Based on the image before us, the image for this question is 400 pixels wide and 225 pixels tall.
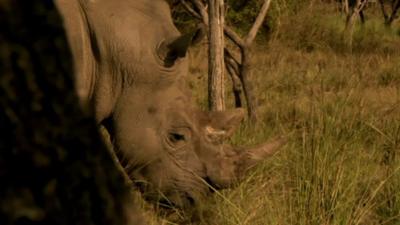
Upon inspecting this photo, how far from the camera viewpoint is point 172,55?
15.6 ft

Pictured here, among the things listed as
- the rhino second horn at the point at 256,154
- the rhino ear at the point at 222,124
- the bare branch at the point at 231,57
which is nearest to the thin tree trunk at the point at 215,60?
the rhino ear at the point at 222,124

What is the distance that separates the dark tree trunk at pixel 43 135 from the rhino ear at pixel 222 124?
12.4ft

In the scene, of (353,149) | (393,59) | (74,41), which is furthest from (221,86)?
(393,59)

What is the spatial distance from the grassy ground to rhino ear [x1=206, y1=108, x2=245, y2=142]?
0.99ft

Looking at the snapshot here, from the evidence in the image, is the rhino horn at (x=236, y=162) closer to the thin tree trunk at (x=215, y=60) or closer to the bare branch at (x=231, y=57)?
the thin tree trunk at (x=215, y=60)

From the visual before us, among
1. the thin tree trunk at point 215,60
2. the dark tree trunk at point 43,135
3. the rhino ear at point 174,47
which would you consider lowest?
the thin tree trunk at point 215,60

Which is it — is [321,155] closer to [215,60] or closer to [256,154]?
[256,154]

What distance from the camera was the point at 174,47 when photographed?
15.5 feet

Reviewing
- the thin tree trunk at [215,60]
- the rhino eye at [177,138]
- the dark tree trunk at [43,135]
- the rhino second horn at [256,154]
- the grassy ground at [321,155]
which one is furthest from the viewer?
the thin tree trunk at [215,60]

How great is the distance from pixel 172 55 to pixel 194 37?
16 cm

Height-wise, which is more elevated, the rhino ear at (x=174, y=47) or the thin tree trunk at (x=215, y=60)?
the rhino ear at (x=174, y=47)

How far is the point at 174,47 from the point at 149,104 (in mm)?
352

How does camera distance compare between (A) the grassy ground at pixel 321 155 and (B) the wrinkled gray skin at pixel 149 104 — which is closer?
(A) the grassy ground at pixel 321 155

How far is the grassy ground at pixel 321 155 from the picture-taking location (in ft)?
13.6
